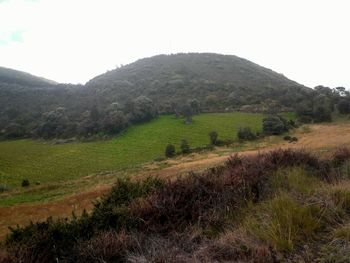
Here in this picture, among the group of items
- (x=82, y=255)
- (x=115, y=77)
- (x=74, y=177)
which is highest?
(x=115, y=77)

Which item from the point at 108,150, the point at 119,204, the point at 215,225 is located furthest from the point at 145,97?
the point at 215,225

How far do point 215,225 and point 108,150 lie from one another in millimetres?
54776

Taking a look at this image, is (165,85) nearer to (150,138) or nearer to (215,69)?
(215,69)

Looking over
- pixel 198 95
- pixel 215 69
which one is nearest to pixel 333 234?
pixel 198 95

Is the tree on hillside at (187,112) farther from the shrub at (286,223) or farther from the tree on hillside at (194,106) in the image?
the shrub at (286,223)

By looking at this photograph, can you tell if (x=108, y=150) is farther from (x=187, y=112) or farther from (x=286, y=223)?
(x=286, y=223)

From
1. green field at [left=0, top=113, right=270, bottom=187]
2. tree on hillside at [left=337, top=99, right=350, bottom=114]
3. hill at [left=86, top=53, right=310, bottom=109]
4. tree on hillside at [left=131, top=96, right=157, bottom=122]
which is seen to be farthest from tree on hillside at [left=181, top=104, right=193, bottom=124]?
tree on hillside at [left=337, top=99, right=350, bottom=114]

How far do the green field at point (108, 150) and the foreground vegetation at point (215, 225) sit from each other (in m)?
41.6

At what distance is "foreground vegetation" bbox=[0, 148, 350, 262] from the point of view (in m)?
3.93

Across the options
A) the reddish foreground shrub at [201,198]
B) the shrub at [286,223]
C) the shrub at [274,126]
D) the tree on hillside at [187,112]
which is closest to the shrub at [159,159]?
the shrub at [274,126]

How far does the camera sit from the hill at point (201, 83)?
8406 centimetres

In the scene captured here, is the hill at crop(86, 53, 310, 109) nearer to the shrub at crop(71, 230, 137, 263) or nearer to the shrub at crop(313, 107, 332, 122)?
the shrub at crop(313, 107, 332, 122)

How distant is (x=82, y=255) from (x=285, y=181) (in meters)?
3.86

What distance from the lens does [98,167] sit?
5009 cm
